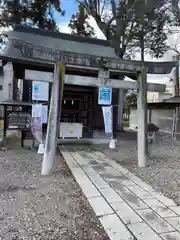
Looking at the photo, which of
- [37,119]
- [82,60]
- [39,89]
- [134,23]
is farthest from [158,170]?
[134,23]

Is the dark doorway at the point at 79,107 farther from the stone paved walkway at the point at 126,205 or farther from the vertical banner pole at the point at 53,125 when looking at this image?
the stone paved walkway at the point at 126,205

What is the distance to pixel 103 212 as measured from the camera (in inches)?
123

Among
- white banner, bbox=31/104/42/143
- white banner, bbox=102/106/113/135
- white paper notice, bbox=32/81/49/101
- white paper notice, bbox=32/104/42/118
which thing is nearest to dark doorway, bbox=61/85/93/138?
white banner, bbox=102/106/113/135

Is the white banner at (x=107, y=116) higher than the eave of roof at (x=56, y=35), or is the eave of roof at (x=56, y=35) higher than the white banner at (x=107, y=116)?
the eave of roof at (x=56, y=35)

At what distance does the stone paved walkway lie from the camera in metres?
2.65

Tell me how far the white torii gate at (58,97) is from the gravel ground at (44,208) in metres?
0.46

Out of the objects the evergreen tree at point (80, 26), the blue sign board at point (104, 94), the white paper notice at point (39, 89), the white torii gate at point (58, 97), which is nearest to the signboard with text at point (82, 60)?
the white torii gate at point (58, 97)

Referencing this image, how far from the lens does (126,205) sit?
3363 mm

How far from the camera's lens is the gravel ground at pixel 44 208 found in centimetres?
266

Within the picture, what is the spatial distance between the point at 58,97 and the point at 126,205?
8.89 feet

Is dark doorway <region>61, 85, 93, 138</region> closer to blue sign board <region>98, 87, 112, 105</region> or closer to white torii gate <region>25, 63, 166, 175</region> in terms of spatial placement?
blue sign board <region>98, 87, 112, 105</region>

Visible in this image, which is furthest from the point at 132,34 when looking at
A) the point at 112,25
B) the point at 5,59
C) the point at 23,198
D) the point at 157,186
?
Answer: the point at 23,198

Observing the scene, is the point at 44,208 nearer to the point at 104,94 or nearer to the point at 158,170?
the point at 158,170

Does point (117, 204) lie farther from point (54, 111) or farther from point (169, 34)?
point (169, 34)
